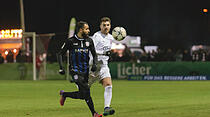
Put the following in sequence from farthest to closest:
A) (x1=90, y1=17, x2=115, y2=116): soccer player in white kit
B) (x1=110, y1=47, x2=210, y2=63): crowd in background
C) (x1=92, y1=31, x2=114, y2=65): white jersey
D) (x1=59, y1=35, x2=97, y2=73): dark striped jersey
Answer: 1. (x1=110, y1=47, x2=210, y2=63): crowd in background
2. (x1=92, y1=31, x2=114, y2=65): white jersey
3. (x1=90, y1=17, x2=115, y2=116): soccer player in white kit
4. (x1=59, y1=35, x2=97, y2=73): dark striped jersey

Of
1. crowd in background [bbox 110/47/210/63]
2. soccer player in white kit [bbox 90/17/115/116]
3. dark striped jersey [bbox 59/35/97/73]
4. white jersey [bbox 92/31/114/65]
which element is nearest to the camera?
dark striped jersey [bbox 59/35/97/73]

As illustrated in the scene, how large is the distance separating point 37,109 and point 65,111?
1027 mm

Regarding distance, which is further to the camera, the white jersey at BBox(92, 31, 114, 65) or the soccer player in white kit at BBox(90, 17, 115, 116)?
the white jersey at BBox(92, 31, 114, 65)

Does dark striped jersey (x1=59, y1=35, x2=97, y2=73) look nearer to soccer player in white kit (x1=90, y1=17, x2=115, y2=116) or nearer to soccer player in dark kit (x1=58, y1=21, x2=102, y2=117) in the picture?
soccer player in dark kit (x1=58, y1=21, x2=102, y2=117)

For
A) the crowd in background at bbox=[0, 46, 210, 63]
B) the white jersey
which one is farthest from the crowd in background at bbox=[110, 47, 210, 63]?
the white jersey

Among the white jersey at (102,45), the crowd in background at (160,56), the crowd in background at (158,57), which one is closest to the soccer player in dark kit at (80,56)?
the white jersey at (102,45)

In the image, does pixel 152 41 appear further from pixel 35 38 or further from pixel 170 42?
pixel 35 38

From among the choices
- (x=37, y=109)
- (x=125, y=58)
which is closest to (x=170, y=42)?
(x=125, y=58)

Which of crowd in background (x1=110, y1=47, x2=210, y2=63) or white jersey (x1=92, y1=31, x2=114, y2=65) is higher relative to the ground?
white jersey (x1=92, y1=31, x2=114, y2=65)

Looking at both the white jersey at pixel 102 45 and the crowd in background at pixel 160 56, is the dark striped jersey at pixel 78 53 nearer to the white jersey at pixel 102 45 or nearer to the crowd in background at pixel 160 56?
the white jersey at pixel 102 45

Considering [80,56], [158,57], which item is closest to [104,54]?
[80,56]

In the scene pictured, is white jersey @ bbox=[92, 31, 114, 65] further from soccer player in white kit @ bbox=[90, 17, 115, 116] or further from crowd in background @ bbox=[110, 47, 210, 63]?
crowd in background @ bbox=[110, 47, 210, 63]

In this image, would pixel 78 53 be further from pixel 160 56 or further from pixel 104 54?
pixel 160 56

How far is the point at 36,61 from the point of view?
34625 millimetres
